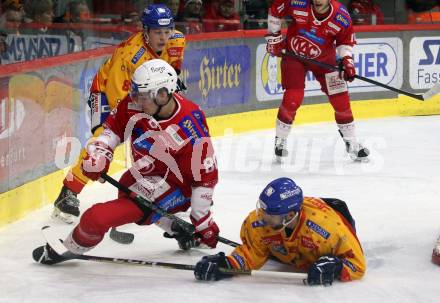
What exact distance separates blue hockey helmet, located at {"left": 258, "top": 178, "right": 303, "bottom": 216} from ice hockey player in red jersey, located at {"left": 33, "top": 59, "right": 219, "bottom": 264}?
476 mm

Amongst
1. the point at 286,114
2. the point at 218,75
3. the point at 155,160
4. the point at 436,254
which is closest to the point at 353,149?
the point at 286,114

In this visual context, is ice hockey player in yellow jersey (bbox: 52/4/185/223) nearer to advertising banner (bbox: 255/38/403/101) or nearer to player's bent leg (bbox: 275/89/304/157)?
player's bent leg (bbox: 275/89/304/157)

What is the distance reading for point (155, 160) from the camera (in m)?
5.12

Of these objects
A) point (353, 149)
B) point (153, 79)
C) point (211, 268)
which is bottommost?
point (353, 149)

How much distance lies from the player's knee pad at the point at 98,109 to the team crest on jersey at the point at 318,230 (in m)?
1.95

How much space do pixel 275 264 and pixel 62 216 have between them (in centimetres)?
158

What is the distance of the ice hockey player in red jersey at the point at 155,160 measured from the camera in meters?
4.93

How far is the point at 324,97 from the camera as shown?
10.5 meters

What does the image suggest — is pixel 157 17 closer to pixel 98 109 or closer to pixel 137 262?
pixel 98 109

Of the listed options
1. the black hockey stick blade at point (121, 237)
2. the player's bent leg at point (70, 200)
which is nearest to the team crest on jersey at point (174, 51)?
the player's bent leg at point (70, 200)

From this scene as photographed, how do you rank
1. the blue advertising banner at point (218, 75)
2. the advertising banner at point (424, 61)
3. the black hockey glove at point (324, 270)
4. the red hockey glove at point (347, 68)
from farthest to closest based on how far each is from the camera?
the advertising banner at point (424, 61) → the blue advertising banner at point (218, 75) → the red hockey glove at point (347, 68) → the black hockey glove at point (324, 270)

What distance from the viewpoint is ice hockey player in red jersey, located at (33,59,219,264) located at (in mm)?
4934

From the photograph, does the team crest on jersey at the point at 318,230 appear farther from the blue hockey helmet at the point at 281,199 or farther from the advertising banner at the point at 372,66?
the advertising banner at the point at 372,66

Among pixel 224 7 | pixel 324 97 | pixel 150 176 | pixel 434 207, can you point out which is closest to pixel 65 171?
pixel 150 176
